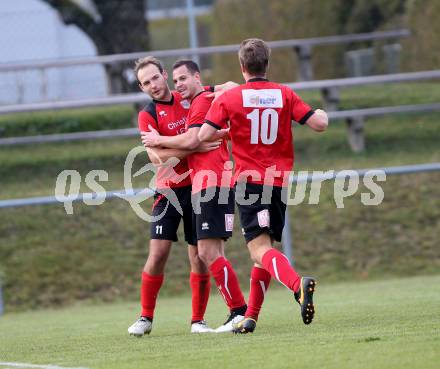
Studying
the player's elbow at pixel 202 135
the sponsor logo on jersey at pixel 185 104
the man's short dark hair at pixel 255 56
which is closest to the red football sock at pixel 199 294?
the sponsor logo on jersey at pixel 185 104

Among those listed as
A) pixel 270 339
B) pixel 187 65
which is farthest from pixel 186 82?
pixel 270 339

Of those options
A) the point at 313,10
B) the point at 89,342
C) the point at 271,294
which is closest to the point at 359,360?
the point at 89,342

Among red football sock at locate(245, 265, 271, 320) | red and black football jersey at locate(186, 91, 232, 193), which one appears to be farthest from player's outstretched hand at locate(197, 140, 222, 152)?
red football sock at locate(245, 265, 271, 320)

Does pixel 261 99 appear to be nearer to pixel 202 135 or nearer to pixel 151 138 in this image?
pixel 202 135

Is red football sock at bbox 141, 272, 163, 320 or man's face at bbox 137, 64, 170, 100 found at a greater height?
man's face at bbox 137, 64, 170, 100

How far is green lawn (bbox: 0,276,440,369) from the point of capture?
5641mm

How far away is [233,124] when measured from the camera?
23.1 ft

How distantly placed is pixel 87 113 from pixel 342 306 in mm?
9377

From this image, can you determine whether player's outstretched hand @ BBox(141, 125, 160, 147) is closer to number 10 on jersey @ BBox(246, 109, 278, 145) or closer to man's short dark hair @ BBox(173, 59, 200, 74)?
man's short dark hair @ BBox(173, 59, 200, 74)

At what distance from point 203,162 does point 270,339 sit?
146 cm

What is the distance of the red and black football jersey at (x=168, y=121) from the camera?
25.6 feet

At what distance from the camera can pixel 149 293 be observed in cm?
793

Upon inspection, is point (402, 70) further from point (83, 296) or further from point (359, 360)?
point (359, 360)

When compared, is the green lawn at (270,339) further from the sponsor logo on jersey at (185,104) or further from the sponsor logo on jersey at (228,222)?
the sponsor logo on jersey at (185,104)
